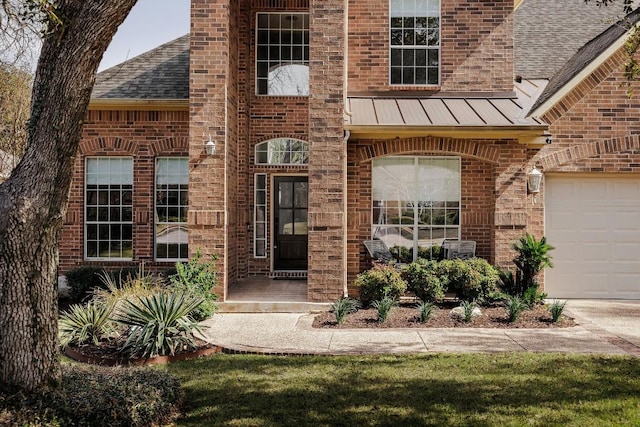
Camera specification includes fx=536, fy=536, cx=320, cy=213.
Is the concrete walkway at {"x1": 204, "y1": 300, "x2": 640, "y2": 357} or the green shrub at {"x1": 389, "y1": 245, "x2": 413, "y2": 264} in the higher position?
the green shrub at {"x1": 389, "y1": 245, "x2": 413, "y2": 264}

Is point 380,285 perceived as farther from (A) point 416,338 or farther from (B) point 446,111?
(B) point 446,111

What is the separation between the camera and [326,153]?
10.0 m

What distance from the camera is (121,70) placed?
13.2 m

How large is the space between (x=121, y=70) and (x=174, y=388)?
397 inches

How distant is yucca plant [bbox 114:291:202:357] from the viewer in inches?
274

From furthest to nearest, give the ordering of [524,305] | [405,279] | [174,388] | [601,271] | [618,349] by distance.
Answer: [601,271] < [405,279] < [524,305] < [618,349] < [174,388]

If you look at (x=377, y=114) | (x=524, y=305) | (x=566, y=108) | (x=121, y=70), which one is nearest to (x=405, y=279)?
(x=524, y=305)

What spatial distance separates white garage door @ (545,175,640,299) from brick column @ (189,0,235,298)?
6823 millimetres

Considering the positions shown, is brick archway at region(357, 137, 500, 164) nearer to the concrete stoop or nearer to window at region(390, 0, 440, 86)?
window at region(390, 0, 440, 86)

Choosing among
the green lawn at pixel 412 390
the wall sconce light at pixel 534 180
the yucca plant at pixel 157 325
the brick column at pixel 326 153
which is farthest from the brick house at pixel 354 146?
the green lawn at pixel 412 390

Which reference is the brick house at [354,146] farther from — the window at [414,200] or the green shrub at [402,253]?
the green shrub at [402,253]

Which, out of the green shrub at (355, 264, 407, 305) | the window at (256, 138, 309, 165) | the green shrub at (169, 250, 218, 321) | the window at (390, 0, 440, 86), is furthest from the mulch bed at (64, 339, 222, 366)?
the window at (390, 0, 440, 86)

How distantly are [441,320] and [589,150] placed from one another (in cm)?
520

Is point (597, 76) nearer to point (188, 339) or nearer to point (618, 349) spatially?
point (618, 349)
